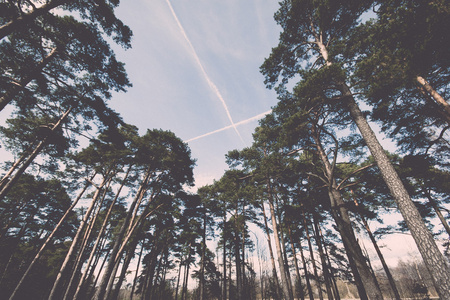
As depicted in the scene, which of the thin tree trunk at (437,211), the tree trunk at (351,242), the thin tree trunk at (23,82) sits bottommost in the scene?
the tree trunk at (351,242)

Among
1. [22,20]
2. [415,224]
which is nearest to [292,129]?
[415,224]

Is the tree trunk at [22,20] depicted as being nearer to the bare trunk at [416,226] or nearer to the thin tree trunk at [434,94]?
the bare trunk at [416,226]

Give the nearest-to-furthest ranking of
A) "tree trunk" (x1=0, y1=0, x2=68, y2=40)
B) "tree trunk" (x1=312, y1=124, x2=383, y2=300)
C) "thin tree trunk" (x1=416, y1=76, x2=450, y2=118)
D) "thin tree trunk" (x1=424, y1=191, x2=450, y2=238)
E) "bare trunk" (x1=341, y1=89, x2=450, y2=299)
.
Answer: "bare trunk" (x1=341, y1=89, x2=450, y2=299)
"tree trunk" (x1=0, y1=0, x2=68, y2=40)
"tree trunk" (x1=312, y1=124, x2=383, y2=300)
"thin tree trunk" (x1=416, y1=76, x2=450, y2=118)
"thin tree trunk" (x1=424, y1=191, x2=450, y2=238)

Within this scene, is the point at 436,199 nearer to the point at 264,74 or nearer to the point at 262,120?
the point at 262,120

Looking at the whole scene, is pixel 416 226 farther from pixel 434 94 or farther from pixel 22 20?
pixel 22 20

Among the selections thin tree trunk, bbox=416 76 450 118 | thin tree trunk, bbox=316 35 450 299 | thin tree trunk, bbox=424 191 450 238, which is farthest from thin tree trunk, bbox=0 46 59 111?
thin tree trunk, bbox=424 191 450 238

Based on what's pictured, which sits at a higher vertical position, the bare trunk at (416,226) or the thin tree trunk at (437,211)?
the thin tree trunk at (437,211)

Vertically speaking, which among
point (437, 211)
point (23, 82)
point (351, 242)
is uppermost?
point (23, 82)

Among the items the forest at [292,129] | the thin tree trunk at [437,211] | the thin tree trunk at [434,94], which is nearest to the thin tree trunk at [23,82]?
the forest at [292,129]

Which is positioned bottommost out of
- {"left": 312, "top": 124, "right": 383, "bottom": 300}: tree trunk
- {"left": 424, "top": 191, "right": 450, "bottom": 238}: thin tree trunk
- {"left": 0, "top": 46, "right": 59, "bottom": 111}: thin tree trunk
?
{"left": 312, "top": 124, "right": 383, "bottom": 300}: tree trunk

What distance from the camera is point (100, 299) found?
26.2ft

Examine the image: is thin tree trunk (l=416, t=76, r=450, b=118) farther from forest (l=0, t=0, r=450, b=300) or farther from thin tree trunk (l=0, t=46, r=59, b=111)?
thin tree trunk (l=0, t=46, r=59, b=111)

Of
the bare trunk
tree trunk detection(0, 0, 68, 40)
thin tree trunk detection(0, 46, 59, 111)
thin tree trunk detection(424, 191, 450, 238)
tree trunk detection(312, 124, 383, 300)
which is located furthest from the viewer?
thin tree trunk detection(424, 191, 450, 238)

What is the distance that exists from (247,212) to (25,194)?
23.8 meters
